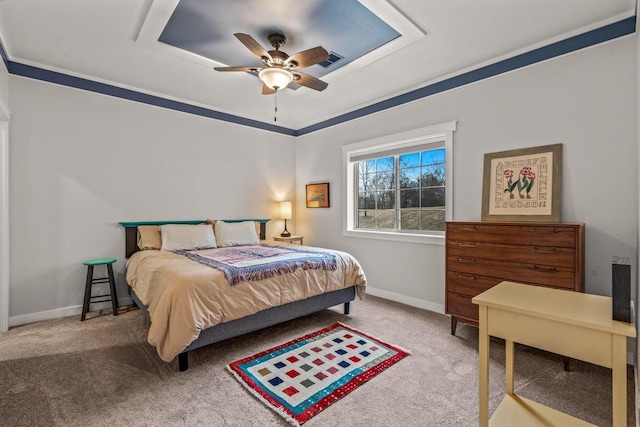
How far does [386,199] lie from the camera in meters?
4.19

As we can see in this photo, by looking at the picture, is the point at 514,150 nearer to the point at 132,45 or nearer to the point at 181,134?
the point at 132,45

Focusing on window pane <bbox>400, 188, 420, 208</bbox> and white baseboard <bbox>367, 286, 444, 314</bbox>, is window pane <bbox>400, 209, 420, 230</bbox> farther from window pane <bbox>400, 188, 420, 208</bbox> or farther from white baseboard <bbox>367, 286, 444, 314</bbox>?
white baseboard <bbox>367, 286, 444, 314</bbox>

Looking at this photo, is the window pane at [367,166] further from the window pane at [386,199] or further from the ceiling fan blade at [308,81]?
the ceiling fan blade at [308,81]

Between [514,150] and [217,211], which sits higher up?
[514,150]

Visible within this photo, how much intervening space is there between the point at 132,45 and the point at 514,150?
142 inches

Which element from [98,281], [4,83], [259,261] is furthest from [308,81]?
[98,281]

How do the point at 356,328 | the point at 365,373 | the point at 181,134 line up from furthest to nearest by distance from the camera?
1. the point at 181,134
2. the point at 356,328
3. the point at 365,373

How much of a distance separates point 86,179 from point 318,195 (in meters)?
2.99

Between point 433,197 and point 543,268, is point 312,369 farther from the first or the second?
point 433,197

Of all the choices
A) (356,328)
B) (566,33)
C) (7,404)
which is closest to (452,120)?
(566,33)

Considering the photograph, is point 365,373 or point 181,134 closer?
point 365,373

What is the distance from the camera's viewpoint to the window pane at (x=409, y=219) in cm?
383

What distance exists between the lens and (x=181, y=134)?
163 inches

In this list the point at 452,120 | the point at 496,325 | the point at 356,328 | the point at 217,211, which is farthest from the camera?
the point at 217,211
